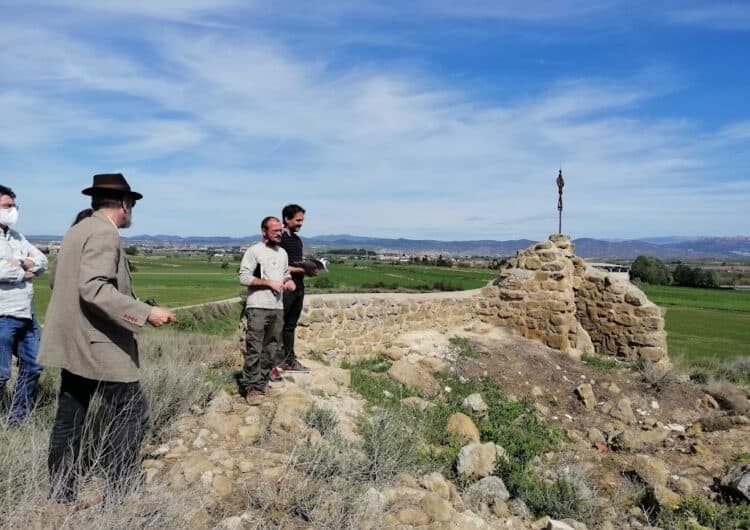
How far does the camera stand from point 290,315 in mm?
6773

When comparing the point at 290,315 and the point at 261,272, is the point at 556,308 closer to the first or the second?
the point at 290,315

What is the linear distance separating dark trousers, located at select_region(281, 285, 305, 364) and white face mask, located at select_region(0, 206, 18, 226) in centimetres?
285

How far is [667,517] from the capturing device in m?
5.16

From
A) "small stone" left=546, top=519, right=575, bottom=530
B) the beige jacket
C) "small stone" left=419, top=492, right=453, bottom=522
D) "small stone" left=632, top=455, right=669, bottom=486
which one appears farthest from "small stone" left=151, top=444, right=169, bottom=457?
"small stone" left=632, top=455, right=669, bottom=486

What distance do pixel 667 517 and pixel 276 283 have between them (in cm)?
448

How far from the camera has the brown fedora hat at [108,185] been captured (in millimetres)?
3312

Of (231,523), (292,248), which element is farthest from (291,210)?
(231,523)

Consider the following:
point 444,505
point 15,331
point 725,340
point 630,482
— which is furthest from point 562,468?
point 725,340

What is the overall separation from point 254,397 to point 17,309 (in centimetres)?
229

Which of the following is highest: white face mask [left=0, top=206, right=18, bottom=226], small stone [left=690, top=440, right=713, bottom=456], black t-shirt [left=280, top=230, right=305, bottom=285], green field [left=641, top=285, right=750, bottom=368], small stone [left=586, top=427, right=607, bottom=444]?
white face mask [left=0, top=206, right=18, bottom=226]

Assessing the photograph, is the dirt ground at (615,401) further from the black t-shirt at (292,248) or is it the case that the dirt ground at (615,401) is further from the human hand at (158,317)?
the human hand at (158,317)

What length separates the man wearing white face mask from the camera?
4492mm

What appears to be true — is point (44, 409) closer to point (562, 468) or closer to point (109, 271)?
point (109, 271)

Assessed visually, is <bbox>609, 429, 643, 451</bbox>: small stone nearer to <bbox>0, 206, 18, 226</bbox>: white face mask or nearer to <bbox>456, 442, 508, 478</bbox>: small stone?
<bbox>456, 442, 508, 478</bbox>: small stone
